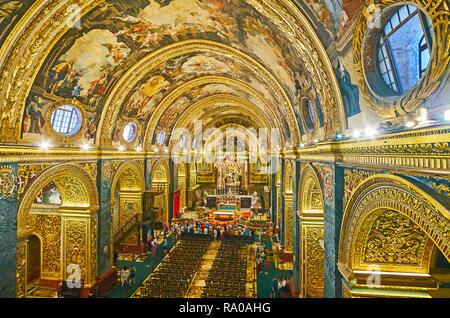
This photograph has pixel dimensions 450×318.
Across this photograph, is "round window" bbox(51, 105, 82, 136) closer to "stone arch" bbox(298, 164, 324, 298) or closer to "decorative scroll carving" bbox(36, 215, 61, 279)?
"decorative scroll carving" bbox(36, 215, 61, 279)

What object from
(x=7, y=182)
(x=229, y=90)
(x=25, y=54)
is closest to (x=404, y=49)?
(x=25, y=54)

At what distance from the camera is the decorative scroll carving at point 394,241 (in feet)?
16.3

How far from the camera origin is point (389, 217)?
4953 mm

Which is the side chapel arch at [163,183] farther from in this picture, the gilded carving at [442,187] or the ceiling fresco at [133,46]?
the gilded carving at [442,187]

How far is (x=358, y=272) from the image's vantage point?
5320 millimetres

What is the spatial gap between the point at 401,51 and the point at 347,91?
1.75m

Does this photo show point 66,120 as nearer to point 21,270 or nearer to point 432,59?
point 21,270

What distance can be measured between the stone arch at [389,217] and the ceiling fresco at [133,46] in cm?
422

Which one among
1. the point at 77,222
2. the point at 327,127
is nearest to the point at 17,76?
the point at 77,222

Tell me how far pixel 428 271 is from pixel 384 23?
5.11m

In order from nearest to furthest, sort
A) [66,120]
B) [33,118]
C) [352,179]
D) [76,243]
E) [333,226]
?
[352,179] → [333,226] → [33,118] → [66,120] → [76,243]

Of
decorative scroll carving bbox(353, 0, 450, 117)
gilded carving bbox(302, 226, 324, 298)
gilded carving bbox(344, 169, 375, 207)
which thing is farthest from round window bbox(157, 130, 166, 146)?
decorative scroll carving bbox(353, 0, 450, 117)

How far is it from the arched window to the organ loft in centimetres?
2

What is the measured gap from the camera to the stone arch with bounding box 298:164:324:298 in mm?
9602
